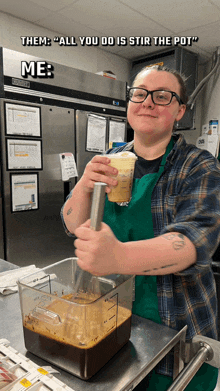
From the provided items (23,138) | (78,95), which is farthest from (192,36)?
(23,138)

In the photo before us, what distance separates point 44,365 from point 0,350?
0.13 metres

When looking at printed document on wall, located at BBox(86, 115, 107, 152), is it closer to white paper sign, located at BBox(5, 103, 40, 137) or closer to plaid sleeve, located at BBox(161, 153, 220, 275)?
white paper sign, located at BBox(5, 103, 40, 137)

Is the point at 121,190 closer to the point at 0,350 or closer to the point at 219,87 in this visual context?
the point at 0,350

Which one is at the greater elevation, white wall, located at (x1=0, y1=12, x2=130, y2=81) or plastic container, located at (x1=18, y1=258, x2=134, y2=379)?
white wall, located at (x1=0, y1=12, x2=130, y2=81)

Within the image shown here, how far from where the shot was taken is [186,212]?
0.91 meters

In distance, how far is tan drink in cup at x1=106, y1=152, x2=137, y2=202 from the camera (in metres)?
0.93

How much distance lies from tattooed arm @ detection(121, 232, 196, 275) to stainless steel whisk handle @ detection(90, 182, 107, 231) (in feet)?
0.47

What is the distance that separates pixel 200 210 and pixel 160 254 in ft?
0.77

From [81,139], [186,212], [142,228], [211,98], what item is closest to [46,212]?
[81,139]

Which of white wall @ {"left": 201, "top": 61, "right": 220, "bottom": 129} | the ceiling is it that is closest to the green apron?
the ceiling

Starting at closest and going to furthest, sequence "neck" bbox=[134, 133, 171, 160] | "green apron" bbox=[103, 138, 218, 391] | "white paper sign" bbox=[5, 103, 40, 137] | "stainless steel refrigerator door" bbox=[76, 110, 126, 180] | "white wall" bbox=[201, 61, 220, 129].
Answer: "green apron" bbox=[103, 138, 218, 391] → "neck" bbox=[134, 133, 171, 160] → "white paper sign" bbox=[5, 103, 40, 137] → "stainless steel refrigerator door" bbox=[76, 110, 126, 180] → "white wall" bbox=[201, 61, 220, 129]

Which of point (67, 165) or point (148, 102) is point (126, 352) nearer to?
point (148, 102)

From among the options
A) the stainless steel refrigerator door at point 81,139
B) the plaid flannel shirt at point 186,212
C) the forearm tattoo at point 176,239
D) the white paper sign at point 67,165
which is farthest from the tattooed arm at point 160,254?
the stainless steel refrigerator door at point 81,139

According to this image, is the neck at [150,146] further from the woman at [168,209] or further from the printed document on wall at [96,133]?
the printed document on wall at [96,133]
